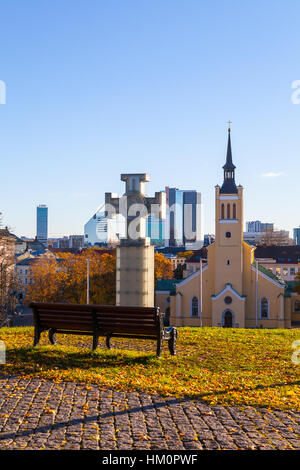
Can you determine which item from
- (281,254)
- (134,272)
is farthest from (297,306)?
(134,272)

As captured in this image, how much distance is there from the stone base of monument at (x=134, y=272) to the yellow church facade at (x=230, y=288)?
32257mm

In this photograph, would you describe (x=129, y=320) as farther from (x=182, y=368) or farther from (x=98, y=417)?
(x=98, y=417)

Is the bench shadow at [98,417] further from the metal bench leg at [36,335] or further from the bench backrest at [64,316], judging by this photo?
the metal bench leg at [36,335]

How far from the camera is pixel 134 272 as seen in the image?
16.2 metres

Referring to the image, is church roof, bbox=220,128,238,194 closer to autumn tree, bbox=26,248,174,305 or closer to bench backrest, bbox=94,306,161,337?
autumn tree, bbox=26,248,174,305

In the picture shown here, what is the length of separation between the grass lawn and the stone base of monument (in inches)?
150

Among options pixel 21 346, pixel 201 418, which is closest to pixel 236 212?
pixel 21 346

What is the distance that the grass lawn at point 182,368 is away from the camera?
25.7 feet

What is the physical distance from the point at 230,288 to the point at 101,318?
40442 millimetres

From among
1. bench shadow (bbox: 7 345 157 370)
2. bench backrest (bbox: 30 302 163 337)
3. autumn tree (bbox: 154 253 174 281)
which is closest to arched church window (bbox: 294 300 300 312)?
autumn tree (bbox: 154 253 174 281)

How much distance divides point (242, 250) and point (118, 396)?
1747 inches

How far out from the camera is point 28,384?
26.5ft

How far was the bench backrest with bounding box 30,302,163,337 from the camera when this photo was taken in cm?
989
